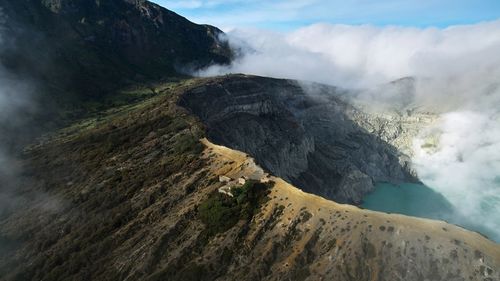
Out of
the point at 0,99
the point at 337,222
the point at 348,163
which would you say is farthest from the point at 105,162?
the point at 348,163

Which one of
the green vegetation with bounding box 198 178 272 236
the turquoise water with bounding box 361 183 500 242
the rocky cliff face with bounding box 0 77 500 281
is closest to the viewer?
the rocky cliff face with bounding box 0 77 500 281

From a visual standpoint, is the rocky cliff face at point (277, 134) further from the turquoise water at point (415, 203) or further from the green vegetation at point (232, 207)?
the green vegetation at point (232, 207)

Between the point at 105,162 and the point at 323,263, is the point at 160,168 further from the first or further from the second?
the point at 323,263

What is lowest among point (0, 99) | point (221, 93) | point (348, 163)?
point (348, 163)

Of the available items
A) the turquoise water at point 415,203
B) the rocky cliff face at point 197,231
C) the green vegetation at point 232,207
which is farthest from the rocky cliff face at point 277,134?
the green vegetation at point 232,207

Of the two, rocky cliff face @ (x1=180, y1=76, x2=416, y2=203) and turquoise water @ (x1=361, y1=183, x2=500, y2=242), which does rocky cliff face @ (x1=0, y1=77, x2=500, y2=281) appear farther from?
turquoise water @ (x1=361, y1=183, x2=500, y2=242)

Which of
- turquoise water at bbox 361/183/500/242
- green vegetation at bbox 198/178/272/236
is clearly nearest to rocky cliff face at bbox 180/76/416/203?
turquoise water at bbox 361/183/500/242
